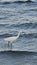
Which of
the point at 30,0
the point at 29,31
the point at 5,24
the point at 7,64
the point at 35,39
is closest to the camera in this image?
the point at 7,64

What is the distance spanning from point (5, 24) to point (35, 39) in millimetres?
4830

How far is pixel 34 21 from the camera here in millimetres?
21234

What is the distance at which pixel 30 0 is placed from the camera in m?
31.7

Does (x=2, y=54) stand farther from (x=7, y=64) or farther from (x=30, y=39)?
(x=30, y=39)

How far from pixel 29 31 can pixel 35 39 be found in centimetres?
233

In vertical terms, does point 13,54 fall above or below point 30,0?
above

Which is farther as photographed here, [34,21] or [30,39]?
[34,21]

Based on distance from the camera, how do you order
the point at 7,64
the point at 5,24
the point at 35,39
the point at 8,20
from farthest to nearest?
1. the point at 8,20
2. the point at 5,24
3. the point at 35,39
4. the point at 7,64

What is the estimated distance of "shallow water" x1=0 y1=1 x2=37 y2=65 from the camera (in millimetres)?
12736

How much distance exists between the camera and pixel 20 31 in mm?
17922

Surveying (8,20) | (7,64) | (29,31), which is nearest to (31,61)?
(7,64)

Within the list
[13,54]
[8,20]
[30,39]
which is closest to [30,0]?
[8,20]

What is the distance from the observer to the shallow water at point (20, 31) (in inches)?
501

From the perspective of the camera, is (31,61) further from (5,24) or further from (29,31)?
(5,24)
